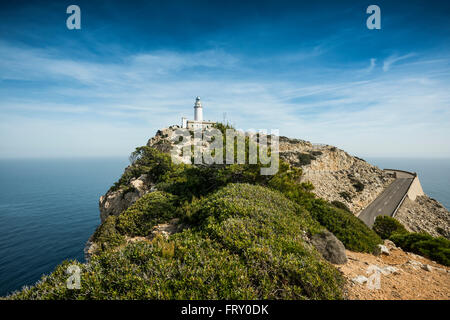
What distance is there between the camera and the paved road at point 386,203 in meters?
26.3

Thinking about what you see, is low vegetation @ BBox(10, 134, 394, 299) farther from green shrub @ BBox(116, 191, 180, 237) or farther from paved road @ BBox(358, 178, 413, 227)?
paved road @ BBox(358, 178, 413, 227)

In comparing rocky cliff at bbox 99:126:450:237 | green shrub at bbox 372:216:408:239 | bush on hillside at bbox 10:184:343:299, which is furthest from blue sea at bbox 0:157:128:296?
green shrub at bbox 372:216:408:239

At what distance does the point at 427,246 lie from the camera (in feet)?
27.1

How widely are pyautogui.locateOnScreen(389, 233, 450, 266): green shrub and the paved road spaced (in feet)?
54.7

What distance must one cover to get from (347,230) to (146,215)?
9907 mm

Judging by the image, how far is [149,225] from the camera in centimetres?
921

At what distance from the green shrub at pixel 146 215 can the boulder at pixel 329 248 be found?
6.66 meters

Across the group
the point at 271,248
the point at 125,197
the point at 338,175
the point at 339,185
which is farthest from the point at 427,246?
the point at 338,175

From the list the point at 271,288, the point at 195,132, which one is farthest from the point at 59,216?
the point at 271,288

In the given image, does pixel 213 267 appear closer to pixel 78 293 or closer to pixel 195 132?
pixel 78 293

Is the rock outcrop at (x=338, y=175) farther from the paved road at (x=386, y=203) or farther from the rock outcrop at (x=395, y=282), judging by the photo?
the rock outcrop at (x=395, y=282)

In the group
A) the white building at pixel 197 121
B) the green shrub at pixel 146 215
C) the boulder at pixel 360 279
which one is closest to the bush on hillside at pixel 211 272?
the boulder at pixel 360 279

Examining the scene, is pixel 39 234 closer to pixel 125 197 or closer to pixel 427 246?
pixel 125 197
